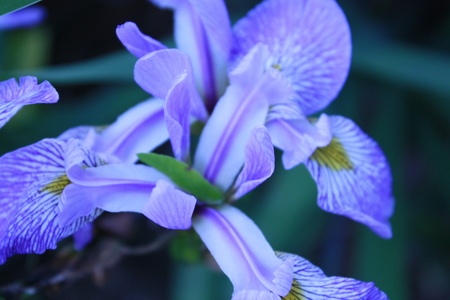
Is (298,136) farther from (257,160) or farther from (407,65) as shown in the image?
(407,65)

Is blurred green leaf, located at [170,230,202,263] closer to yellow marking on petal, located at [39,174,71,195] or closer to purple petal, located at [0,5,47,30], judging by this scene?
yellow marking on petal, located at [39,174,71,195]

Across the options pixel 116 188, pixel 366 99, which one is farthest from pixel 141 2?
pixel 116 188

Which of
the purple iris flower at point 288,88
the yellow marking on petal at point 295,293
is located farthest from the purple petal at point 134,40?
the yellow marking on petal at point 295,293

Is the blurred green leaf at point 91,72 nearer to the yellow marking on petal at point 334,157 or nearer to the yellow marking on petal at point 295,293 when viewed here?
the yellow marking on petal at point 334,157

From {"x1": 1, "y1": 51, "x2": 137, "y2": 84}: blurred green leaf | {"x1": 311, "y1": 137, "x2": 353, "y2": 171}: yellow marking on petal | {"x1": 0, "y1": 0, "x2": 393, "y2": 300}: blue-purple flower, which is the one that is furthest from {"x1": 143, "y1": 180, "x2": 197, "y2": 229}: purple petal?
{"x1": 1, "y1": 51, "x2": 137, "y2": 84}: blurred green leaf

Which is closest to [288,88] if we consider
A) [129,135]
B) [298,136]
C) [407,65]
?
[298,136]

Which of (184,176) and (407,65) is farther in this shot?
(407,65)

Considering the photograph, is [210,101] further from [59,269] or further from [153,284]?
[153,284]
